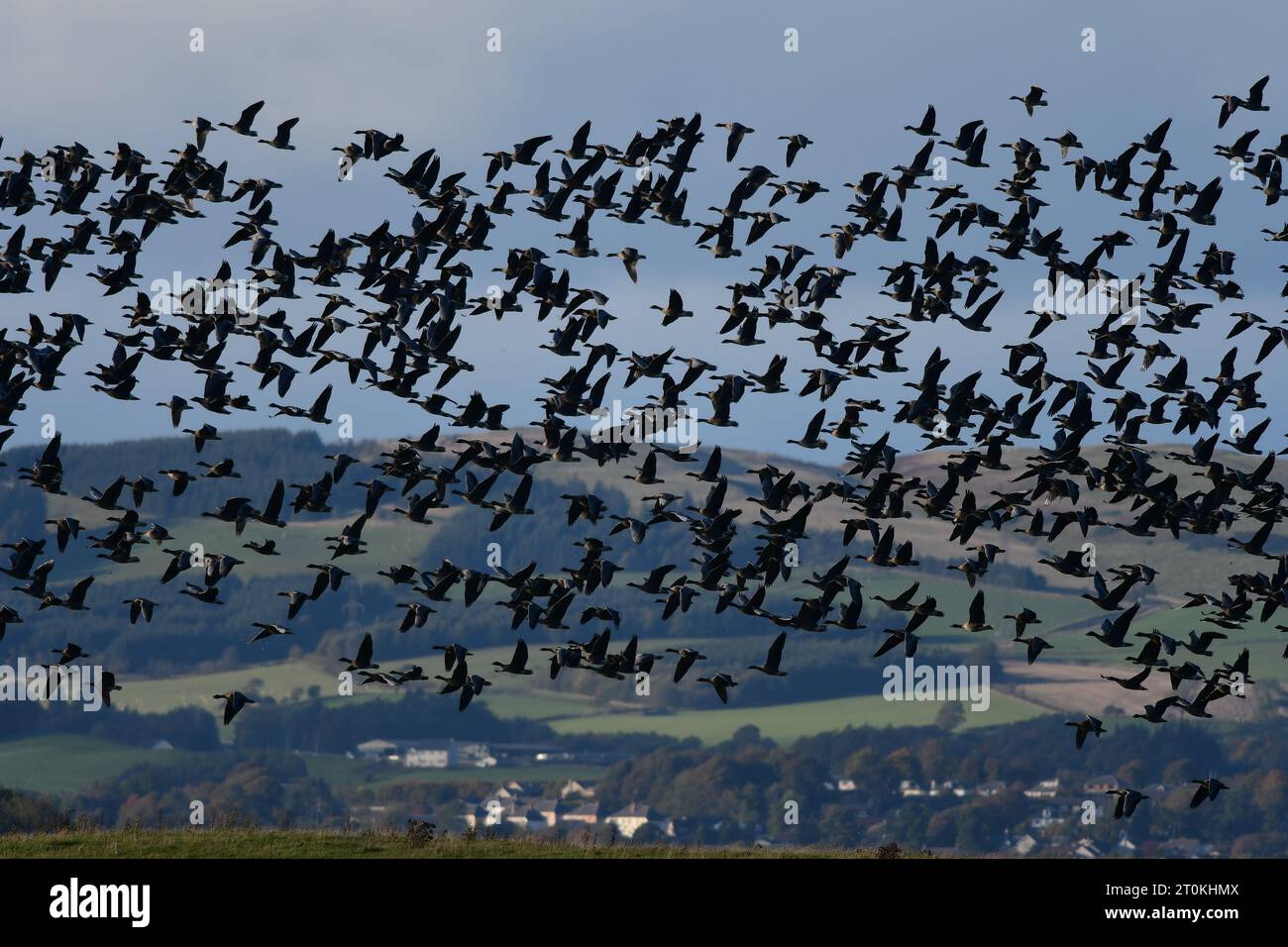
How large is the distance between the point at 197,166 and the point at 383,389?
29.1ft

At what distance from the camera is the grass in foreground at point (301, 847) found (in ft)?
157

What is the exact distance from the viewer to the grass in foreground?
47906 mm

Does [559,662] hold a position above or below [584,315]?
below

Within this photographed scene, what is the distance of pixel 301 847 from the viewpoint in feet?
161

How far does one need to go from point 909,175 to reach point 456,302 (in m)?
14.8

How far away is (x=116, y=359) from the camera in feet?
202
